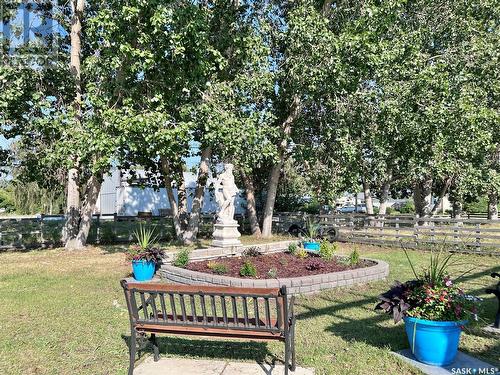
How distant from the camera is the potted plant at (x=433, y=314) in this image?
161 inches

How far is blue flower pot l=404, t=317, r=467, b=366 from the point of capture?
160 inches

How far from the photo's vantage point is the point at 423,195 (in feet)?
79.0

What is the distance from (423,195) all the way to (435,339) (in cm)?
2176

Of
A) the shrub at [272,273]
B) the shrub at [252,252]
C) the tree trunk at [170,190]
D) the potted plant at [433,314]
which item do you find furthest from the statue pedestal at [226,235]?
the potted plant at [433,314]

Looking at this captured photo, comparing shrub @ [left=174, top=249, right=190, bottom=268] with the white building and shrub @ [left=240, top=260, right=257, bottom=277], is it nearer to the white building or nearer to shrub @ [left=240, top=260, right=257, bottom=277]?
shrub @ [left=240, top=260, right=257, bottom=277]

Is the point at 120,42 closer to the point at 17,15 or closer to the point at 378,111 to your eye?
the point at 17,15

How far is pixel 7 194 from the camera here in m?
49.9

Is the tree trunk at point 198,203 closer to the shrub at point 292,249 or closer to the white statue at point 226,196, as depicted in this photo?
the white statue at point 226,196

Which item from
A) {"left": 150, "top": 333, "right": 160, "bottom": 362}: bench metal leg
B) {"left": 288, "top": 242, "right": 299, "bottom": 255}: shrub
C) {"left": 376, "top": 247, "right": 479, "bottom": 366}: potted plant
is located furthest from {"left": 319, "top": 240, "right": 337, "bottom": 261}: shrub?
{"left": 150, "top": 333, "right": 160, "bottom": 362}: bench metal leg

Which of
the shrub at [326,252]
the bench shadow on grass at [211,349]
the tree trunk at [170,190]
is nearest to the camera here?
the bench shadow on grass at [211,349]

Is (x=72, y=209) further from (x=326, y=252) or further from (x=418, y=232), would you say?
(x=418, y=232)

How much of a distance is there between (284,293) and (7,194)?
55.3 m

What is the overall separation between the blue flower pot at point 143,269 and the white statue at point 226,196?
9.86ft

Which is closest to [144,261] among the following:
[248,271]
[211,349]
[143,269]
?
[143,269]
